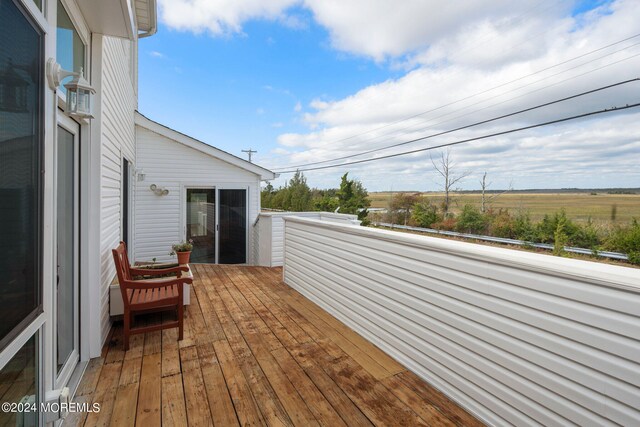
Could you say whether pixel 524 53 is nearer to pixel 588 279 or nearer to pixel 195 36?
pixel 195 36

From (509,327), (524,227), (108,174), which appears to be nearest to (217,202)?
(108,174)

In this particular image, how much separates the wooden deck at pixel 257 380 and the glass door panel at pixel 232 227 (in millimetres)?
3862

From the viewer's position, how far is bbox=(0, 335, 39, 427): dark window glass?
1128mm

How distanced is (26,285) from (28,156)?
52 centimetres

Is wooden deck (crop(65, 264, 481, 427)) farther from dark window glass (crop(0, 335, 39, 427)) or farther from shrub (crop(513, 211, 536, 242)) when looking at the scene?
shrub (crop(513, 211, 536, 242))

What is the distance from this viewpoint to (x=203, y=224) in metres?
7.30

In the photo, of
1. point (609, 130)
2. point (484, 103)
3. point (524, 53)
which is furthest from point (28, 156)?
point (609, 130)

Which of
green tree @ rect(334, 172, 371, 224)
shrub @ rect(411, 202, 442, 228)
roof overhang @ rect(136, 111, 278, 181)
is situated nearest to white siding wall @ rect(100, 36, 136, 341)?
roof overhang @ rect(136, 111, 278, 181)

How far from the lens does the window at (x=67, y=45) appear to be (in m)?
1.92

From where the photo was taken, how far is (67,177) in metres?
2.26

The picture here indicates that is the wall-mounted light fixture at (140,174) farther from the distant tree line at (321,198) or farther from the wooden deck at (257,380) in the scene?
the distant tree line at (321,198)

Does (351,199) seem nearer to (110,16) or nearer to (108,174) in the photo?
(108,174)

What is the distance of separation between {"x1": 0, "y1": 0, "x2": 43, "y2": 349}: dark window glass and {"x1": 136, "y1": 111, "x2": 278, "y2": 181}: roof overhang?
597 centimetres

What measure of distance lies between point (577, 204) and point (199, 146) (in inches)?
646
